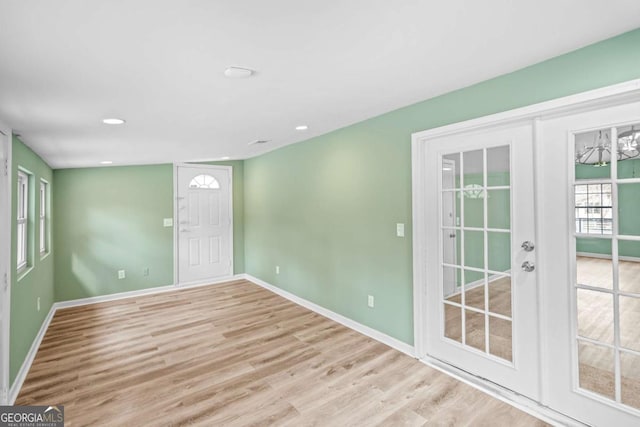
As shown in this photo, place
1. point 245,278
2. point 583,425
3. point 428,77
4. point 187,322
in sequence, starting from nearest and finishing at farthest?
point 583,425
point 428,77
point 187,322
point 245,278

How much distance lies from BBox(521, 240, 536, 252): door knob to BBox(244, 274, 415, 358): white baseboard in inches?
52.9

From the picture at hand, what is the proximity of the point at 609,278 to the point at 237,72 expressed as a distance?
2.45 m

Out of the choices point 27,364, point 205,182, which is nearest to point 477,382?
point 27,364

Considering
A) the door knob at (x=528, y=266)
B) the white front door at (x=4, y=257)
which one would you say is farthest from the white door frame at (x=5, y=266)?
the door knob at (x=528, y=266)

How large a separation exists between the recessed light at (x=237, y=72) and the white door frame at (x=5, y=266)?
1718 mm

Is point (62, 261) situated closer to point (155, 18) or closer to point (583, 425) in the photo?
point (155, 18)

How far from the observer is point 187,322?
380cm

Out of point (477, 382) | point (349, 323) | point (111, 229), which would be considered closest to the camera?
point (477, 382)

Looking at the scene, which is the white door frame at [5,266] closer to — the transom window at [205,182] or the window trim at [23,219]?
the window trim at [23,219]

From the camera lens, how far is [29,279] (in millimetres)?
2998

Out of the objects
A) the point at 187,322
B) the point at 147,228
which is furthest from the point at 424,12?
the point at 147,228

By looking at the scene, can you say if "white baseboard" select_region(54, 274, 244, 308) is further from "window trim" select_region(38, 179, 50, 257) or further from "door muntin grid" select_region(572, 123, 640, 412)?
"door muntin grid" select_region(572, 123, 640, 412)

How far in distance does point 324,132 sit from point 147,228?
3312 mm

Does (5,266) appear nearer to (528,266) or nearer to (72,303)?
(72,303)
